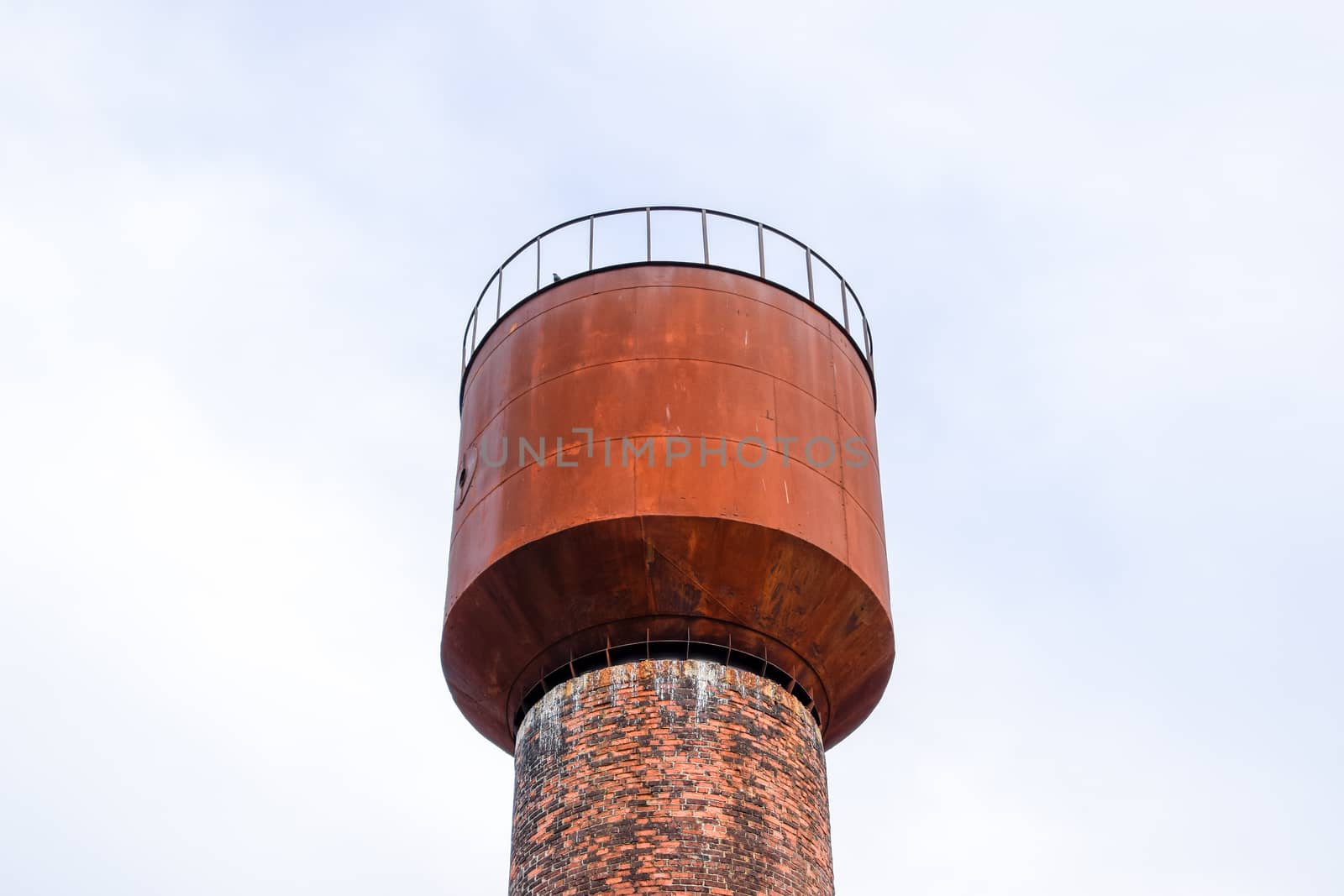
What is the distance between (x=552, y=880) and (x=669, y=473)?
3.25 meters

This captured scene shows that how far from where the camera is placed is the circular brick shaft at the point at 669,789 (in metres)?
11.4

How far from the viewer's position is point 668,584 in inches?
481

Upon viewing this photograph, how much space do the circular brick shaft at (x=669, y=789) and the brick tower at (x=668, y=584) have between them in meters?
0.02

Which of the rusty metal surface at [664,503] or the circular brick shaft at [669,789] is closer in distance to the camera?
the circular brick shaft at [669,789]

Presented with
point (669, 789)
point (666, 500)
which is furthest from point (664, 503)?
point (669, 789)

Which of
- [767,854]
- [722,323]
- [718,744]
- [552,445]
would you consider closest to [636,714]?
[718,744]

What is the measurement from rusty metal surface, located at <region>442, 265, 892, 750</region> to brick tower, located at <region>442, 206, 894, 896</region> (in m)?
0.02

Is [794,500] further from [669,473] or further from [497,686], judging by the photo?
[497,686]

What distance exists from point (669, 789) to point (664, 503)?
220cm

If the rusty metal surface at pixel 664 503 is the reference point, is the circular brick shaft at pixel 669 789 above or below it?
below

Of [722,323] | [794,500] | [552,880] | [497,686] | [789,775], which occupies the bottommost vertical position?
[552,880]

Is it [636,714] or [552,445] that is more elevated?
[552,445]

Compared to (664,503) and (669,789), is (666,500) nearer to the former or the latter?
(664,503)

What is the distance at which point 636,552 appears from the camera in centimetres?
1210
